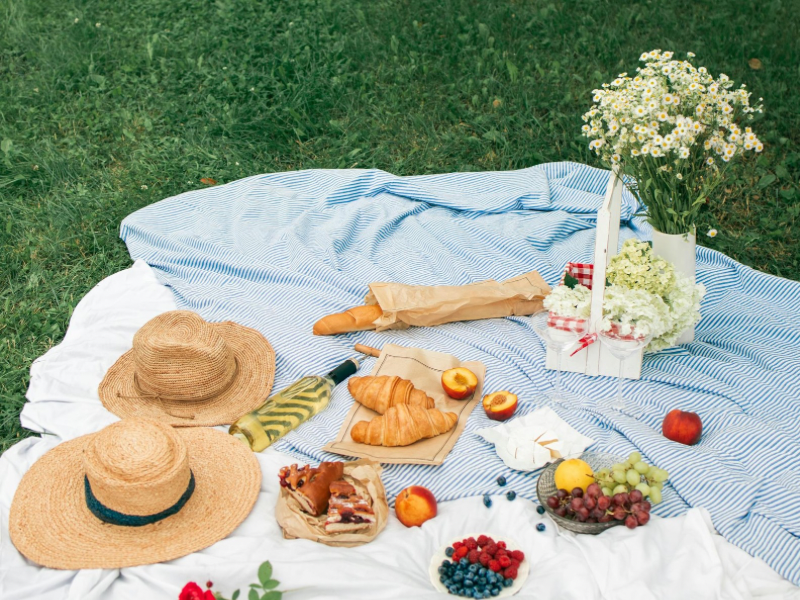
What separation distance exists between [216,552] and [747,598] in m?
1.82

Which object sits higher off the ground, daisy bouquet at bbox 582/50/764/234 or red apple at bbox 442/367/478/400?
daisy bouquet at bbox 582/50/764/234

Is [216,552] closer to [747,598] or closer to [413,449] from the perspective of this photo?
[413,449]

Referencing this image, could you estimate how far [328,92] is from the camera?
22.3ft

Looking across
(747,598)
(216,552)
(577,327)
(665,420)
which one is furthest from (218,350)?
(747,598)

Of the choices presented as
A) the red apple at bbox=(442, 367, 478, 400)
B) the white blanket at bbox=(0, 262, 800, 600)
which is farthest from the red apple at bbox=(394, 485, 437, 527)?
the red apple at bbox=(442, 367, 478, 400)

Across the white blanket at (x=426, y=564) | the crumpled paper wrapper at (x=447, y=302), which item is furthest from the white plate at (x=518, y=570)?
the crumpled paper wrapper at (x=447, y=302)

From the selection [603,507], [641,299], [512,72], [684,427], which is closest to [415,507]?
[603,507]

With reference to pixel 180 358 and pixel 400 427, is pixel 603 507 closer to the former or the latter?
pixel 400 427

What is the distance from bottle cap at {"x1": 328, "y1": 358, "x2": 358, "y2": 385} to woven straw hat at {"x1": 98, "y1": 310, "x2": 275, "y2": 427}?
0.29 m

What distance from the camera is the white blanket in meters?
2.93

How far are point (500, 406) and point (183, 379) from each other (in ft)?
4.53

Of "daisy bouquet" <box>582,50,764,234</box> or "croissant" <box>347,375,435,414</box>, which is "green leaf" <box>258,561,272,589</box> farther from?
"daisy bouquet" <box>582,50,764,234</box>

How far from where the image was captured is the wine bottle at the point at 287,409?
3.71 metres

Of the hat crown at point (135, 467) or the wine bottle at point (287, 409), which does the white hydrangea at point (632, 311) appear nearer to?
the wine bottle at point (287, 409)
